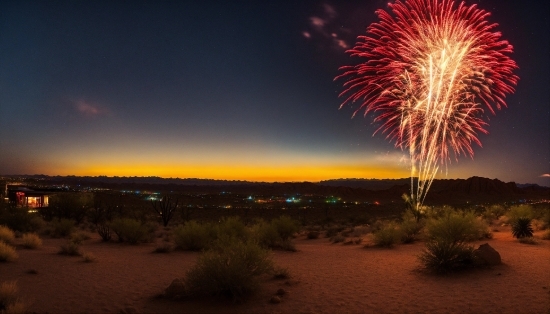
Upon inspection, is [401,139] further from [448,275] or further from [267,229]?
[448,275]

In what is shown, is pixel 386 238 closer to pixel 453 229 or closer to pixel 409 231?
pixel 409 231

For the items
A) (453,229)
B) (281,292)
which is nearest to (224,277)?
(281,292)

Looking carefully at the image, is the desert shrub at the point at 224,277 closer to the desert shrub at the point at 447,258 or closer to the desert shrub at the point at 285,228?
the desert shrub at the point at 447,258

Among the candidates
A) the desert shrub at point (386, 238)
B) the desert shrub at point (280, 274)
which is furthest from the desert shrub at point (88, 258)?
the desert shrub at point (386, 238)

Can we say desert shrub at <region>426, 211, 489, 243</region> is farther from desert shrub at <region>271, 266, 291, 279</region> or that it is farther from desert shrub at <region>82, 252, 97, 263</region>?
desert shrub at <region>82, 252, 97, 263</region>

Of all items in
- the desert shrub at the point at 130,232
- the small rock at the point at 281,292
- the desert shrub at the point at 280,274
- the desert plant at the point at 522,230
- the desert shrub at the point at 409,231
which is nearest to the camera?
the small rock at the point at 281,292
